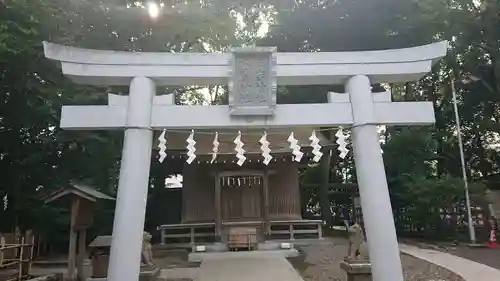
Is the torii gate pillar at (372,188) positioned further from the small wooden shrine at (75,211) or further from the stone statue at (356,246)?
the small wooden shrine at (75,211)

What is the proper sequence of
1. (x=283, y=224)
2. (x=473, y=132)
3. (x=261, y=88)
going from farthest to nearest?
(x=473, y=132), (x=283, y=224), (x=261, y=88)

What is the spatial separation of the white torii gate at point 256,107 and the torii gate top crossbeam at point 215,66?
14 millimetres

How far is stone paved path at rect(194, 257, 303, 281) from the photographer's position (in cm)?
861

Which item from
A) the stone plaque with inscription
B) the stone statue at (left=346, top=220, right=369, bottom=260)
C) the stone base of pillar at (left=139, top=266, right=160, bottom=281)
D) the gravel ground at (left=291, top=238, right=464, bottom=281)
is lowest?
the gravel ground at (left=291, top=238, right=464, bottom=281)

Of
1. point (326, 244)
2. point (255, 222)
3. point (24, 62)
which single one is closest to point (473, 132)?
point (326, 244)

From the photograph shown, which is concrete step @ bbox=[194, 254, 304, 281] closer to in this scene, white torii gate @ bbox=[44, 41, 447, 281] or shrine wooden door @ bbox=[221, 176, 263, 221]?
shrine wooden door @ bbox=[221, 176, 263, 221]

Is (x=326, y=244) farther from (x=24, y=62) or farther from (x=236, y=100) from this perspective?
(x=24, y=62)

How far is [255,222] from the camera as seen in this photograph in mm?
14070

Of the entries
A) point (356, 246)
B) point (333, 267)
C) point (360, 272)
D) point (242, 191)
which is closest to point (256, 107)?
point (360, 272)

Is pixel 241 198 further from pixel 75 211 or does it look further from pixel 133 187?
pixel 133 187

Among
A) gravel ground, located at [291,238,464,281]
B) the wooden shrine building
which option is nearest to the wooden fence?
the wooden shrine building

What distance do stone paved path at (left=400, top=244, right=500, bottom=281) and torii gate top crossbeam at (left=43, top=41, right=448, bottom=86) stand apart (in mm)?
5248

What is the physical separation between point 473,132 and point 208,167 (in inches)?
532

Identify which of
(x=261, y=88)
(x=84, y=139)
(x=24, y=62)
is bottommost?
(x=261, y=88)
